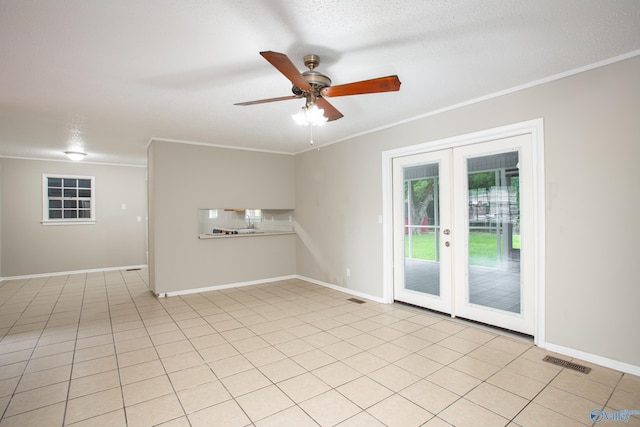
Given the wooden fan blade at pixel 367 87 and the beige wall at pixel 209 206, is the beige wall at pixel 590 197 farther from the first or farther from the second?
the beige wall at pixel 209 206

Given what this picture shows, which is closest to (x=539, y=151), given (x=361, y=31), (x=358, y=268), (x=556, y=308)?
(x=556, y=308)

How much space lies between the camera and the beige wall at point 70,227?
6219 mm

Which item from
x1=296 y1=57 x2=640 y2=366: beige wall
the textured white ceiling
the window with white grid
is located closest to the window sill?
A: the window with white grid

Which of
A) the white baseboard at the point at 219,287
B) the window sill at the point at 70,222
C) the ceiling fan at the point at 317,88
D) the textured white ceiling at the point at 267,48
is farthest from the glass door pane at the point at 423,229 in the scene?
the window sill at the point at 70,222

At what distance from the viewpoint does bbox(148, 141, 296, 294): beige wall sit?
4.89m

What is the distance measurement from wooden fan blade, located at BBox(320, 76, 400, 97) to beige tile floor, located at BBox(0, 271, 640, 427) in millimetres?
2076

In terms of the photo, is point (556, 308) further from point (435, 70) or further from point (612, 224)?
point (435, 70)

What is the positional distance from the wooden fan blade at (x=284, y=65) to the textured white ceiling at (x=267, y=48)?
29 cm

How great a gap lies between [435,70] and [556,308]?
2299 mm

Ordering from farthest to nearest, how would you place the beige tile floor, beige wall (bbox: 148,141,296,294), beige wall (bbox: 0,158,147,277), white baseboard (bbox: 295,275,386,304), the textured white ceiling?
beige wall (bbox: 0,158,147,277)
beige wall (bbox: 148,141,296,294)
white baseboard (bbox: 295,275,386,304)
the beige tile floor
the textured white ceiling

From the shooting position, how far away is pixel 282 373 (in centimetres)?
254

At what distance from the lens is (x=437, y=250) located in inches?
151

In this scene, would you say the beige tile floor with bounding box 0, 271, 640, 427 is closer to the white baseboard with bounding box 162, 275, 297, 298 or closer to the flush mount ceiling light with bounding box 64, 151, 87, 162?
the white baseboard with bounding box 162, 275, 297, 298

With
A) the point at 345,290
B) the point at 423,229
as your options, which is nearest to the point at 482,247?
the point at 423,229
